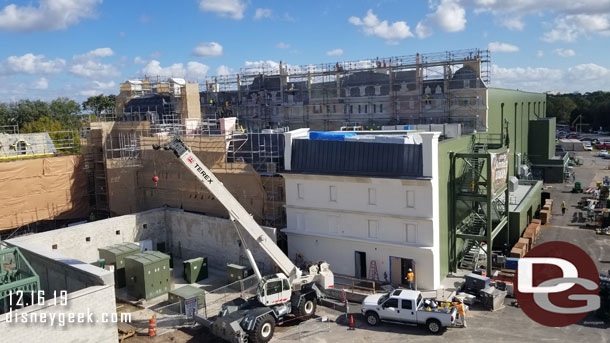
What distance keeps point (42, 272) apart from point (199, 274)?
8.10 metres

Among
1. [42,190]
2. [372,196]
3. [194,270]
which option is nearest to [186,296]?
[194,270]

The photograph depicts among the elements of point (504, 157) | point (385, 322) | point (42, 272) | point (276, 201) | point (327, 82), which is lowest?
point (385, 322)

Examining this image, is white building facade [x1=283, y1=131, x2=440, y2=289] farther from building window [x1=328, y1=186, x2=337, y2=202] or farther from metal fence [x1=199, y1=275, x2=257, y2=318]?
Result: metal fence [x1=199, y1=275, x2=257, y2=318]

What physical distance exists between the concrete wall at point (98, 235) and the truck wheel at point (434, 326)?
19.9m

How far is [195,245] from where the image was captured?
3247cm

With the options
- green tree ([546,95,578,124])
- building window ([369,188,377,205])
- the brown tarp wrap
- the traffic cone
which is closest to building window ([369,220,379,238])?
building window ([369,188,377,205])

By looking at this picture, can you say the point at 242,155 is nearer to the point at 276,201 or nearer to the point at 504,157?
the point at 276,201

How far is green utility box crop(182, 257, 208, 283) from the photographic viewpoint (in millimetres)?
28375

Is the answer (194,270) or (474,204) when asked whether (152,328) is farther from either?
(474,204)

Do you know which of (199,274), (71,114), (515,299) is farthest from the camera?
(71,114)

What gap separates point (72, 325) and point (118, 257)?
32.7 feet

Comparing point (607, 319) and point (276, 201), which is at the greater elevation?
point (276, 201)

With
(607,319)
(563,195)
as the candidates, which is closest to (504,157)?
(607,319)

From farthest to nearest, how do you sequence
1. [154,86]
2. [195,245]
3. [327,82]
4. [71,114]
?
[71,114] < [154,86] < [327,82] < [195,245]
